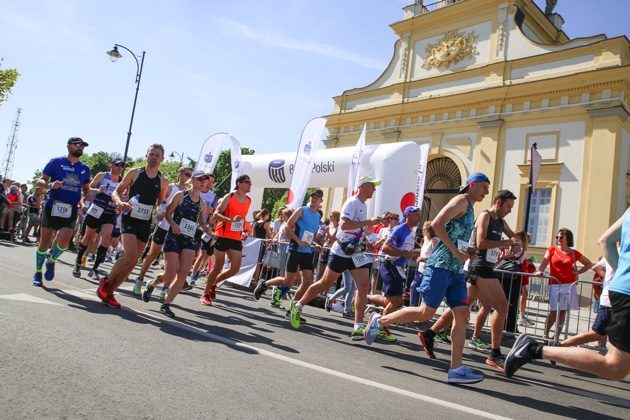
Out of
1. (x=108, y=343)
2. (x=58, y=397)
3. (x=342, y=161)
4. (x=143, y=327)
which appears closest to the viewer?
(x=58, y=397)

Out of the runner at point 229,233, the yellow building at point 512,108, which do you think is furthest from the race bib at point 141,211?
the yellow building at point 512,108

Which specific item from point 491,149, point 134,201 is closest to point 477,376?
point 134,201

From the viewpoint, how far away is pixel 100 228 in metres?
9.26

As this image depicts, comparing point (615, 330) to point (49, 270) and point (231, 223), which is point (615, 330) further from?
point (49, 270)

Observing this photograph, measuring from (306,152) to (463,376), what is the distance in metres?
9.87

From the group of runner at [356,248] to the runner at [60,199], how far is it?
14 mm

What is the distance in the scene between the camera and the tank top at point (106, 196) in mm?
9070

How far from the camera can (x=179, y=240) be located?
639 cm

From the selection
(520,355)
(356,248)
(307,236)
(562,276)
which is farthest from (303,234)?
(562,276)

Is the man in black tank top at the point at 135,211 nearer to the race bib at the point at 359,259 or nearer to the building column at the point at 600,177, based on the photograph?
the race bib at the point at 359,259

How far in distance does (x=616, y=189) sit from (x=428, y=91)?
32.6 feet

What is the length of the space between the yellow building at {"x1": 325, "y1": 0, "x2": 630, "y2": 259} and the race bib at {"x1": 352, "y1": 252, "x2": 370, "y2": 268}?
48.7 feet

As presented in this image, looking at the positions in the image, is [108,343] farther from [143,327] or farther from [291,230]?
[291,230]

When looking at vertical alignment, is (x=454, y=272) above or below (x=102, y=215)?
below
